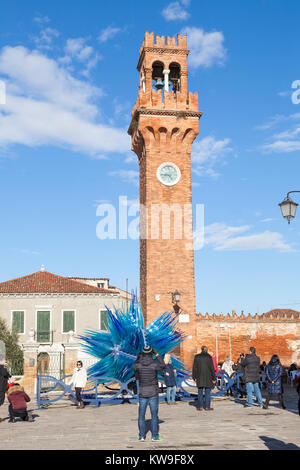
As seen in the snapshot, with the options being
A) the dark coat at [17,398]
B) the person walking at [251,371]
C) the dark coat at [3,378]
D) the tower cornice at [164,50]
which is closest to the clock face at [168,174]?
the tower cornice at [164,50]

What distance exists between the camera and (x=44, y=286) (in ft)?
115

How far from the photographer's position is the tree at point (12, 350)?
3050 centimetres

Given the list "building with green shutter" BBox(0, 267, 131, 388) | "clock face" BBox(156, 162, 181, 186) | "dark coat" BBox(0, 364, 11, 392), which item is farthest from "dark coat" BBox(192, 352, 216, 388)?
"building with green shutter" BBox(0, 267, 131, 388)

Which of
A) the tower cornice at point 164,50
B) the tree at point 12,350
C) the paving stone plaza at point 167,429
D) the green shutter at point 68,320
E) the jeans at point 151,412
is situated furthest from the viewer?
the green shutter at point 68,320

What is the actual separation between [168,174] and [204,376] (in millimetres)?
16143

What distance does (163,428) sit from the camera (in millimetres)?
9172

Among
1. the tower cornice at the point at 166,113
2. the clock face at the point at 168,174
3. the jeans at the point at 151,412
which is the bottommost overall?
the jeans at the point at 151,412

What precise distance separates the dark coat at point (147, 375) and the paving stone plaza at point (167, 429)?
0.74m

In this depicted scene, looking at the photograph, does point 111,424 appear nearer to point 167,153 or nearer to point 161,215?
point 161,215

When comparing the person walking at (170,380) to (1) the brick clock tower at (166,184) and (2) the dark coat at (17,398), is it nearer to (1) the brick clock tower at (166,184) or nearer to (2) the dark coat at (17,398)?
(2) the dark coat at (17,398)

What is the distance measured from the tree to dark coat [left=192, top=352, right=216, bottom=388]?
799 inches

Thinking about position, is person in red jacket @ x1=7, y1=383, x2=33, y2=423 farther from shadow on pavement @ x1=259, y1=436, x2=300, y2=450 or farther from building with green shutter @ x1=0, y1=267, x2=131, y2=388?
building with green shutter @ x1=0, y1=267, x2=131, y2=388

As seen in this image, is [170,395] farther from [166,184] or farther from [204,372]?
[166,184]
